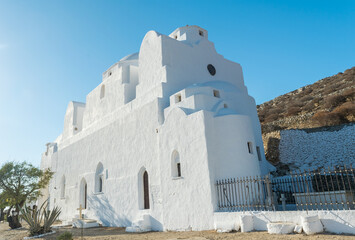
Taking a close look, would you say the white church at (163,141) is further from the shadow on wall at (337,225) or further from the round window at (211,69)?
the shadow on wall at (337,225)

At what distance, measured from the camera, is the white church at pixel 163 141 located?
10.6 m

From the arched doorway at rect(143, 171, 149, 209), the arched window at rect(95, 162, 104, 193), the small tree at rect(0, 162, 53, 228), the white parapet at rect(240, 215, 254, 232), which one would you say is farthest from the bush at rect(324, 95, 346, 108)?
→ the small tree at rect(0, 162, 53, 228)

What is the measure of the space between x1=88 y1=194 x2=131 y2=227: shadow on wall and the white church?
2.1 inches

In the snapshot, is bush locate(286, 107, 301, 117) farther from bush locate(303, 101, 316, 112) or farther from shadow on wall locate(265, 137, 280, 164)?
shadow on wall locate(265, 137, 280, 164)

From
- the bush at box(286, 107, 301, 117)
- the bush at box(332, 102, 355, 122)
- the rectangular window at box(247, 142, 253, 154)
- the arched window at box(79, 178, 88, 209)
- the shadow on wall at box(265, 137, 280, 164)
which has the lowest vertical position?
the arched window at box(79, 178, 88, 209)

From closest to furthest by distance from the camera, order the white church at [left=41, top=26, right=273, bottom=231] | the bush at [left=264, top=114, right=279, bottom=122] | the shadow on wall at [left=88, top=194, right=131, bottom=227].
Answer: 1. the white church at [left=41, top=26, right=273, bottom=231]
2. the shadow on wall at [left=88, top=194, right=131, bottom=227]
3. the bush at [left=264, top=114, right=279, bottom=122]

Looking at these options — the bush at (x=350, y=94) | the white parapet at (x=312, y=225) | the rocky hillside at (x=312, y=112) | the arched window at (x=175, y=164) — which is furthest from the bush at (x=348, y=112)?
the white parapet at (x=312, y=225)

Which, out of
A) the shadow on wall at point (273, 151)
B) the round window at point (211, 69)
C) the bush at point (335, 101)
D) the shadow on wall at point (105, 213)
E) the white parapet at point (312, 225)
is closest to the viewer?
the white parapet at point (312, 225)

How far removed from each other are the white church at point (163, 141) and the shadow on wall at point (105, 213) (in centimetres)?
5

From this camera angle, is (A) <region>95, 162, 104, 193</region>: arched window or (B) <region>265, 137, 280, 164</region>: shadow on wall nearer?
(A) <region>95, 162, 104, 193</region>: arched window

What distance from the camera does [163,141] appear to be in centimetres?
1214

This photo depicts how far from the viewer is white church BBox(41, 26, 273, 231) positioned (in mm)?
10586

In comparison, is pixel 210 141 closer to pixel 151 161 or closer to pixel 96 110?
pixel 151 161

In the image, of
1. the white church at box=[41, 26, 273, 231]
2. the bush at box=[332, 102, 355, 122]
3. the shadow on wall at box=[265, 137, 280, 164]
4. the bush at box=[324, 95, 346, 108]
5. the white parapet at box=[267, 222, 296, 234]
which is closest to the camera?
the white parapet at box=[267, 222, 296, 234]
